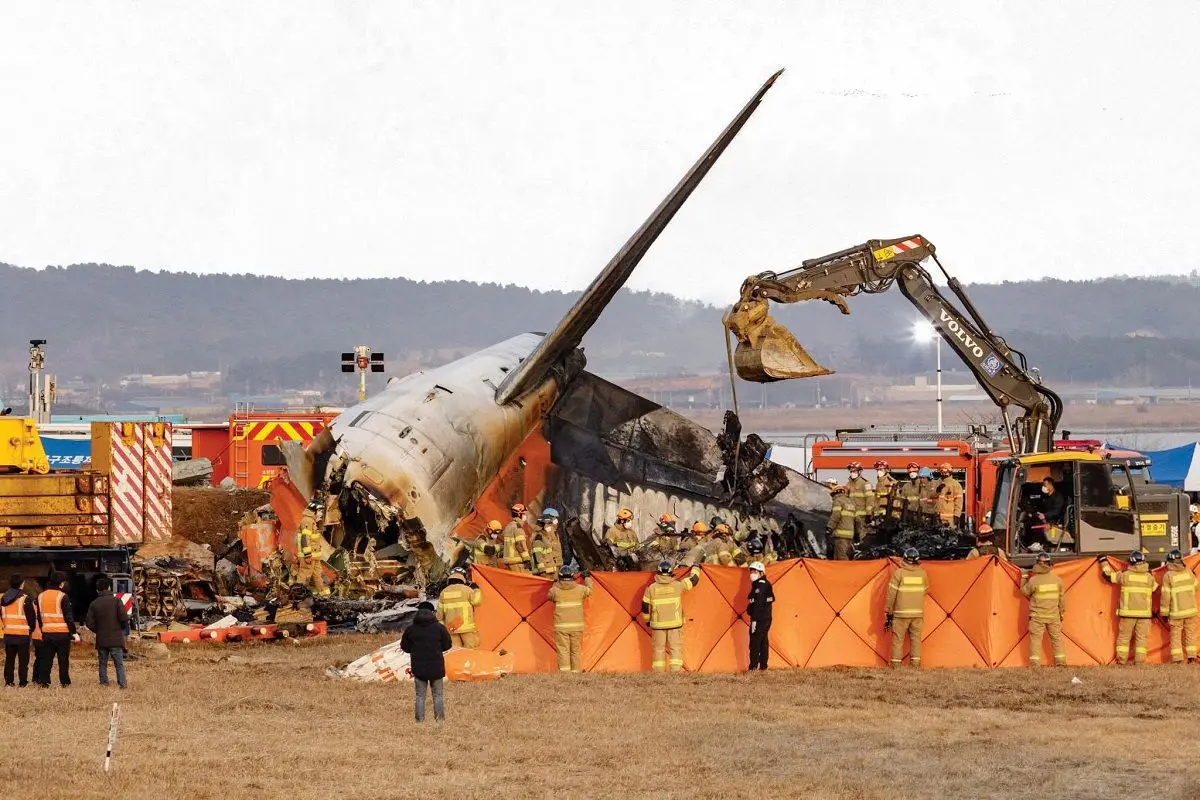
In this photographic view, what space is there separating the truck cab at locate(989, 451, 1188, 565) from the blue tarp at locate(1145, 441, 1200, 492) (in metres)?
20.2

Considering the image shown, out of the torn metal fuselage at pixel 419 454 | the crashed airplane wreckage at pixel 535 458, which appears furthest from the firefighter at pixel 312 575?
the torn metal fuselage at pixel 419 454

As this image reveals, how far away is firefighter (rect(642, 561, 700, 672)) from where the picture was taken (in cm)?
2259

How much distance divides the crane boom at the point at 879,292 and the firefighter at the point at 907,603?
5.33 meters

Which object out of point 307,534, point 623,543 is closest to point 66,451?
→ point 307,534

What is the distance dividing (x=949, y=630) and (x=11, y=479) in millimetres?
14970

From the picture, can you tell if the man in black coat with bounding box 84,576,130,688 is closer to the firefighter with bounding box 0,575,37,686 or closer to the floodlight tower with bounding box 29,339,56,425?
the firefighter with bounding box 0,575,37,686

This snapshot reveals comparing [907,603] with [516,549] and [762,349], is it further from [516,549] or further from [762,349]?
[516,549]

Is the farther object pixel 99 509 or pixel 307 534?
pixel 307 534

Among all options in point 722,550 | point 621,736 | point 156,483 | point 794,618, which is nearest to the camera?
A: point 621,736

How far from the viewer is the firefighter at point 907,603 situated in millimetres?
22938

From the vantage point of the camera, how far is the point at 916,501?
32.0 metres

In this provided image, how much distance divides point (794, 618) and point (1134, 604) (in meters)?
5.07

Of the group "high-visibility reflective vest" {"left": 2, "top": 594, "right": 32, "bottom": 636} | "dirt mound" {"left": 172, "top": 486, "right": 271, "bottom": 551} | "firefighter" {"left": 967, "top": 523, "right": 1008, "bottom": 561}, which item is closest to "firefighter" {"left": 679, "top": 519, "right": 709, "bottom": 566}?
"firefighter" {"left": 967, "top": 523, "right": 1008, "bottom": 561}

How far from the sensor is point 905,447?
38094 millimetres
